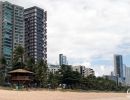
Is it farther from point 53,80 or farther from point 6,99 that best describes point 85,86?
point 6,99

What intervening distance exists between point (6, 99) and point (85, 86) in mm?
81278

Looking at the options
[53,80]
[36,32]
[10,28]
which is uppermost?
[10,28]

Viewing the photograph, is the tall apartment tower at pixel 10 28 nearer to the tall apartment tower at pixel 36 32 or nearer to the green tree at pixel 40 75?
the tall apartment tower at pixel 36 32

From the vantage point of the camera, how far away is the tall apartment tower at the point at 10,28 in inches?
5778

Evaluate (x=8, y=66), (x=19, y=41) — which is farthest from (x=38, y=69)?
(x=19, y=41)

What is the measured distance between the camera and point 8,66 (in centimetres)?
10344

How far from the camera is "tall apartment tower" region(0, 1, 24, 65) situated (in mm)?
146750

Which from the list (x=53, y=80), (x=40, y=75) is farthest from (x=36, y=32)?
(x=40, y=75)

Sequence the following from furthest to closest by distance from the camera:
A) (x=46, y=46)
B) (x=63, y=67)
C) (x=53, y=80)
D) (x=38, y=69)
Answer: (x=46, y=46) → (x=63, y=67) → (x=53, y=80) → (x=38, y=69)

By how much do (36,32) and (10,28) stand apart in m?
16.2

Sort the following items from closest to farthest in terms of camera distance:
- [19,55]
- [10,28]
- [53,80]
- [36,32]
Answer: [19,55], [53,80], [10,28], [36,32]

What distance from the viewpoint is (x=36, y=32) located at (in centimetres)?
16562

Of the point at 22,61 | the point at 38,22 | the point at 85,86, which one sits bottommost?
the point at 85,86

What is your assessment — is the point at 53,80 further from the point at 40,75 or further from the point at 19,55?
the point at 19,55
